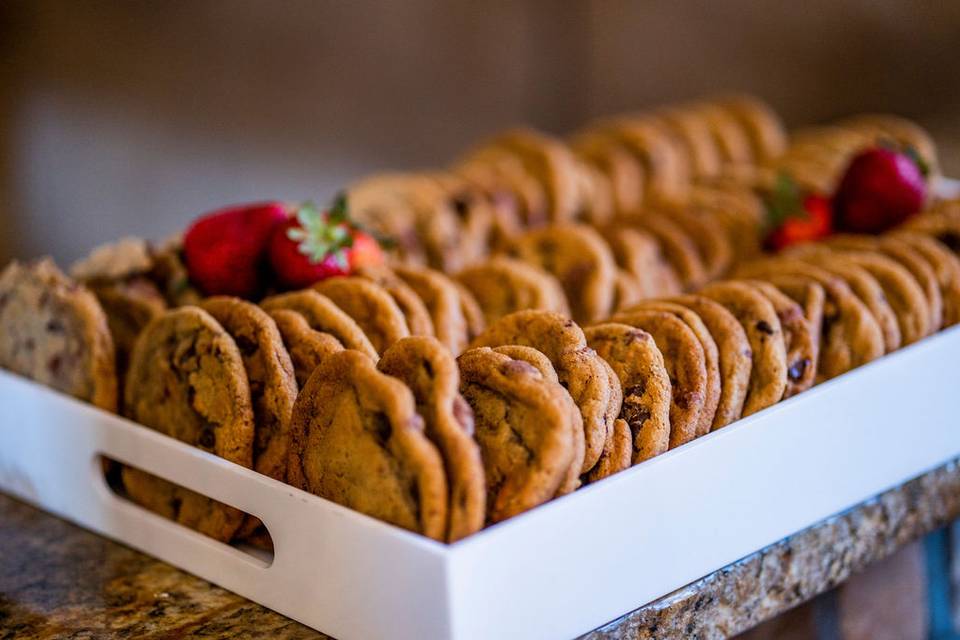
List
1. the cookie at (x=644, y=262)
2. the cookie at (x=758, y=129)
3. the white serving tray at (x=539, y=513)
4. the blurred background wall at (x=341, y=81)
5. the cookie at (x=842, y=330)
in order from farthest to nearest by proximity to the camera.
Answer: the blurred background wall at (x=341, y=81) < the cookie at (x=758, y=129) < the cookie at (x=644, y=262) < the cookie at (x=842, y=330) < the white serving tray at (x=539, y=513)

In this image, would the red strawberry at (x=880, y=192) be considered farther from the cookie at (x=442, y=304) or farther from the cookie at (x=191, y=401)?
the cookie at (x=191, y=401)

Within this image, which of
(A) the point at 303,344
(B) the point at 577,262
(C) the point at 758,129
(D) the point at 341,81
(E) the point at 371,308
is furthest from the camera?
(D) the point at 341,81

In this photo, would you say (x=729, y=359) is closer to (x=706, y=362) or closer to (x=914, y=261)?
(x=706, y=362)

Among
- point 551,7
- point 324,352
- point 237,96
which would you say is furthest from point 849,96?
point 324,352

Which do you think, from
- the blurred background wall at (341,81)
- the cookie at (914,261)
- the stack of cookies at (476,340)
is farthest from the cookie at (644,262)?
the blurred background wall at (341,81)

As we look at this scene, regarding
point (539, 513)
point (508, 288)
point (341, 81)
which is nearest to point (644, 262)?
point (508, 288)

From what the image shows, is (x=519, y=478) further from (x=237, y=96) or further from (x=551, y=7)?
(x=551, y=7)
